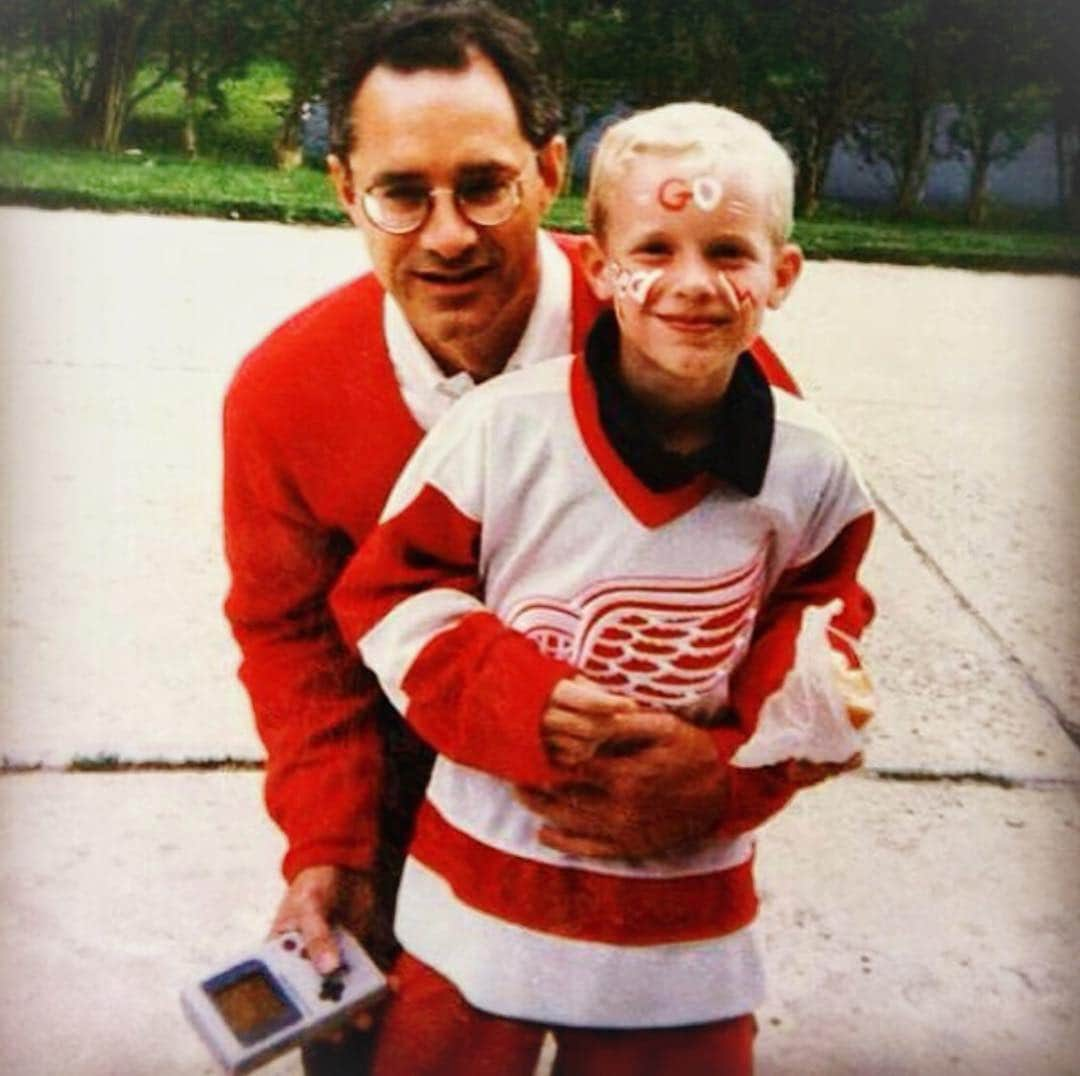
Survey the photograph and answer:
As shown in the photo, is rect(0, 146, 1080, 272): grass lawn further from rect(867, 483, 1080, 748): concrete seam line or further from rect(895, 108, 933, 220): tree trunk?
rect(867, 483, 1080, 748): concrete seam line

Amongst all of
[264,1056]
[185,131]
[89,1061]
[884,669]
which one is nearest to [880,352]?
[884,669]

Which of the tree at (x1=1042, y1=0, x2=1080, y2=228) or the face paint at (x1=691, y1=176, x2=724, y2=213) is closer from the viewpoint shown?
the face paint at (x1=691, y1=176, x2=724, y2=213)

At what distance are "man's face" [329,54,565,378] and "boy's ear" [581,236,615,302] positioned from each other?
7 cm

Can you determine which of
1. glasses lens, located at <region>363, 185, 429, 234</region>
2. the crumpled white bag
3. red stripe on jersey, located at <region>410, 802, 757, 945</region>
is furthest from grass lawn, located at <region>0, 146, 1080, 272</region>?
red stripe on jersey, located at <region>410, 802, 757, 945</region>

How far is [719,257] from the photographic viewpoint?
98 cm

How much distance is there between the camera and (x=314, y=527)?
46.2 inches

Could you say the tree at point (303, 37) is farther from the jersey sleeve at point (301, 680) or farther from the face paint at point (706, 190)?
the face paint at point (706, 190)

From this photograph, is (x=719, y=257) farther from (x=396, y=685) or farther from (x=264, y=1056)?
(x=264, y=1056)

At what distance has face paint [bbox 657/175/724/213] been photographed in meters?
0.96

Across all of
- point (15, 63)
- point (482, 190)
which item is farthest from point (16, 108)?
point (482, 190)

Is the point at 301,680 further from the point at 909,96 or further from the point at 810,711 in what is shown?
the point at 909,96

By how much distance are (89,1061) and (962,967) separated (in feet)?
Result: 2.37

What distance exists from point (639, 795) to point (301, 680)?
29 centimetres

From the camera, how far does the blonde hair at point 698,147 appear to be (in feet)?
3.17
